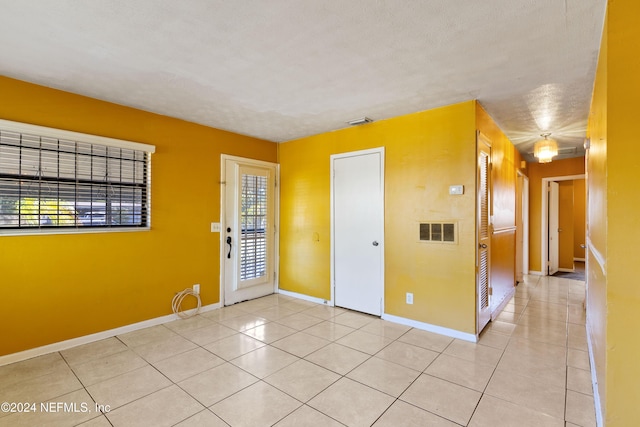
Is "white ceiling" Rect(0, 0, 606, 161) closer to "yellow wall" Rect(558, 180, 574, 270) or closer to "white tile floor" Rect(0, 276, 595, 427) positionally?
"white tile floor" Rect(0, 276, 595, 427)

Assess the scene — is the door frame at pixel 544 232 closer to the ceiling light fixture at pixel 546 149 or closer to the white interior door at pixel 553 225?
the white interior door at pixel 553 225

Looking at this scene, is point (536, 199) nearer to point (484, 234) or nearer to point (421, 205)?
point (484, 234)

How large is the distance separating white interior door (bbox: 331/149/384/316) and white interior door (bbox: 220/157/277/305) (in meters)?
1.18

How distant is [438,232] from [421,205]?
36cm

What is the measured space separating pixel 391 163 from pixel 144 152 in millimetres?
2927

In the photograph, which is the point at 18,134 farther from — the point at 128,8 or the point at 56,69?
the point at 128,8

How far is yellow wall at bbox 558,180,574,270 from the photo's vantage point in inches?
267

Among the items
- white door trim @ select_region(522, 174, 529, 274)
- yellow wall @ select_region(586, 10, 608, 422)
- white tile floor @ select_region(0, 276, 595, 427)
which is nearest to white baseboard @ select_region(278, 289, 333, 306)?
white tile floor @ select_region(0, 276, 595, 427)

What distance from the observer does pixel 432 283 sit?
334cm

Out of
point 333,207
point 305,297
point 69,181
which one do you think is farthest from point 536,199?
point 69,181

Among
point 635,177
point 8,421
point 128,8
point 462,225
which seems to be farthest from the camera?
point 462,225

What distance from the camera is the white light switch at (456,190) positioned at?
3139mm

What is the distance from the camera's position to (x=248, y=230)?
14.9ft

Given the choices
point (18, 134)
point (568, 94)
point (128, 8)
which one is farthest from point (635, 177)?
point (18, 134)
